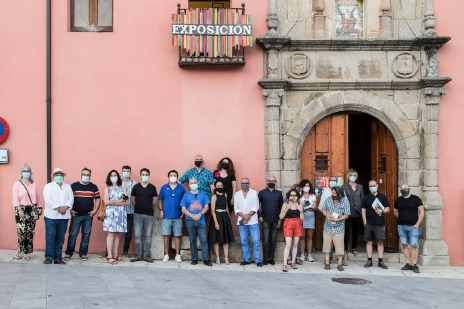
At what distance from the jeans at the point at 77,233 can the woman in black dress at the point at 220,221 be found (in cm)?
235

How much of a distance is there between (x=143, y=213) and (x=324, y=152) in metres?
3.98

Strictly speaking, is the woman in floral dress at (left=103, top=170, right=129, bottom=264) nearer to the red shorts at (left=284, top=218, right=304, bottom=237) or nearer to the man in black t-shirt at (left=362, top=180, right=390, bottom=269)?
the red shorts at (left=284, top=218, right=304, bottom=237)

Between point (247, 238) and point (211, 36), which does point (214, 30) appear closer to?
point (211, 36)

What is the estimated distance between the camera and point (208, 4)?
14.3m

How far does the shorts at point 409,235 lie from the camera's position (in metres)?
13.0

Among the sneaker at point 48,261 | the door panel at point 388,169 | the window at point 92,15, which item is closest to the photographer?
the sneaker at point 48,261

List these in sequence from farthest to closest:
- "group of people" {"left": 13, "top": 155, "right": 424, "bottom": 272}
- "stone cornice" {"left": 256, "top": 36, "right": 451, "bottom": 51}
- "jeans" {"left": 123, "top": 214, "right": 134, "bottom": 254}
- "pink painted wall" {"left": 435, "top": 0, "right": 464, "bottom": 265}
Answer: "pink painted wall" {"left": 435, "top": 0, "right": 464, "bottom": 265} → "stone cornice" {"left": 256, "top": 36, "right": 451, "bottom": 51} → "jeans" {"left": 123, "top": 214, "right": 134, "bottom": 254} → "group of people" {"left": 13, "top": 155, "right": 424, "bottom": 272}

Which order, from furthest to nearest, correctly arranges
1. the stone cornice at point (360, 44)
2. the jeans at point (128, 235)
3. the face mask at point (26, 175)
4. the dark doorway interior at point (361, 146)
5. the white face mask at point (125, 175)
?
1. the dark doorway interior at point (361, 146)
2. the stone cornice at point (360, 44)
3. the jeans at point (128, 235)
4. the white face mask at point (125, 175)
5. the face mask at point (26, 175)

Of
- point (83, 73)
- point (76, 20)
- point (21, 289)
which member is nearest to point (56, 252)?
point (21, 289)

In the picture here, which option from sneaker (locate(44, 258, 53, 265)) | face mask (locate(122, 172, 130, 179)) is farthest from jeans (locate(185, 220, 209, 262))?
sneaker (locate(44, 258, 53, 265))

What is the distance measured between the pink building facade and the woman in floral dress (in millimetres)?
771

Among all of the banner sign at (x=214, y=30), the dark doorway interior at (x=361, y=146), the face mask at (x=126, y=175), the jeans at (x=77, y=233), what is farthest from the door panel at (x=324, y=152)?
the jeans at (x=77, y=233)

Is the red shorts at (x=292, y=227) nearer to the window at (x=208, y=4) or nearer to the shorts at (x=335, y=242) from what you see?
the shorts at (x=335, y=242)

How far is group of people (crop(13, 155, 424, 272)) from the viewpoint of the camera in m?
12.9
